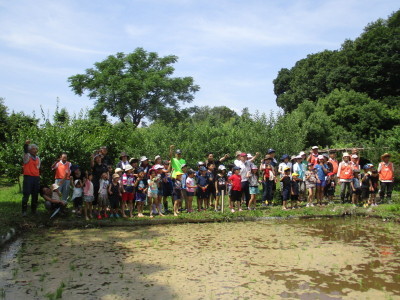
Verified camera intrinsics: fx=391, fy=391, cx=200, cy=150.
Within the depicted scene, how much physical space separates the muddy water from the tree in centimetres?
2909

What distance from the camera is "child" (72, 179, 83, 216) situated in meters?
10.1

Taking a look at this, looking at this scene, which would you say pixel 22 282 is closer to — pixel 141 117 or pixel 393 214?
pixel 393 214

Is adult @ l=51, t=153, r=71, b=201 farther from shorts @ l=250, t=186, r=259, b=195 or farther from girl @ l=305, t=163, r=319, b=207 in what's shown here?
girl @ l=305, t=163, r=319, b=207

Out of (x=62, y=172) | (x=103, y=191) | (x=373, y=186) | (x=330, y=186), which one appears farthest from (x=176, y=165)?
(x=373, y=186)

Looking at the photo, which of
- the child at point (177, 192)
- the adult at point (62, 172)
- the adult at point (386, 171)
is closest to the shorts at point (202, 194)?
the child at point (177, 192)

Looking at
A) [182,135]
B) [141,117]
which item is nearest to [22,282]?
[182,135]

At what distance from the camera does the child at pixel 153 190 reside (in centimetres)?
1080

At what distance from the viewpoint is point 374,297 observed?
5.17 m

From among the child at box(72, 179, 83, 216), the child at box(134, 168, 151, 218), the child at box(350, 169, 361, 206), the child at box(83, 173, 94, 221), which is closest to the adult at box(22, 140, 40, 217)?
the child at box(72, 179, 83, 216)

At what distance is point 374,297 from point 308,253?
216cm

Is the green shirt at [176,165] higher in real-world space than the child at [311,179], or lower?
higher

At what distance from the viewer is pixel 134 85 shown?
37375 mm

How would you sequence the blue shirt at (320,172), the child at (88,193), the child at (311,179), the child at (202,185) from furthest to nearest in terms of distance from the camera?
the blue shirt at (320,172)
the child at (311,179)
the child at (202,185)
the child at (88,193)

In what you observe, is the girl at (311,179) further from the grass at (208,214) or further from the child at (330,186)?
the child at (330,186)
